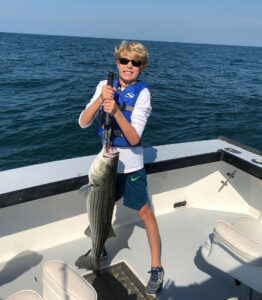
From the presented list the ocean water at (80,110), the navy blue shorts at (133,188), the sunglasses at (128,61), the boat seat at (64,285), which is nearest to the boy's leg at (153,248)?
the navy blue shorts at (133,188)

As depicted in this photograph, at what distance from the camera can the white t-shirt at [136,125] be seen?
2.33m

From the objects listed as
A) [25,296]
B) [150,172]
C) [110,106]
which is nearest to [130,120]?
[110,106]

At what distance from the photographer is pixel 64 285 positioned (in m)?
1.65

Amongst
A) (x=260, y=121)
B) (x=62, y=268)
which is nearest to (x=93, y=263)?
(x=62, y=268)

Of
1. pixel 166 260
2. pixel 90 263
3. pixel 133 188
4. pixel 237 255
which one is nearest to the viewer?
pixel 237 255

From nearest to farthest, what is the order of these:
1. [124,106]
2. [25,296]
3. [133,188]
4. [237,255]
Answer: [25,296], [237,255], [124,106], [133,188]

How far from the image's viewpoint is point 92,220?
7.60 ft

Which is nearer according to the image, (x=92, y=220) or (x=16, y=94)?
(x=92, y=220)

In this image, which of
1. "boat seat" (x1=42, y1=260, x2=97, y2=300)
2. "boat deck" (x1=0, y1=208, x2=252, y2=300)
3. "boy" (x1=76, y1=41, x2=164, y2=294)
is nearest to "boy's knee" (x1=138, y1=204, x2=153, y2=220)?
"boy" (x1=76, y1=41, x2=164, y2=294)

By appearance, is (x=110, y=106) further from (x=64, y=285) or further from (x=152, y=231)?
(x=152, y=231)

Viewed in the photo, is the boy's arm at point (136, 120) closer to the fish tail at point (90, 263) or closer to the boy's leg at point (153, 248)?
the boy's leg at point (153, 248)

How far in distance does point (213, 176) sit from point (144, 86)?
2282mm

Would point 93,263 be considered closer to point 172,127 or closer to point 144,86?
point 144,86

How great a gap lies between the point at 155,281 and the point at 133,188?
97 cm
